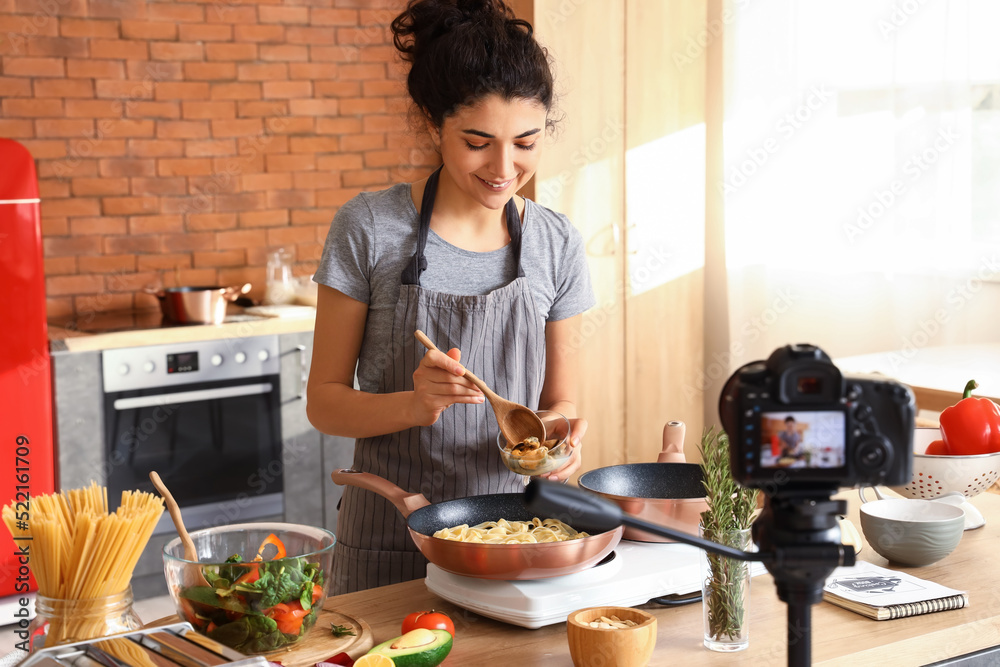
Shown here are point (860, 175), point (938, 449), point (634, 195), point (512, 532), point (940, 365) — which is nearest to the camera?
point (512, 532)

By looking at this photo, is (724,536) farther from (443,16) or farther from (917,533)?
(443,16)

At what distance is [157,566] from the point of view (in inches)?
133

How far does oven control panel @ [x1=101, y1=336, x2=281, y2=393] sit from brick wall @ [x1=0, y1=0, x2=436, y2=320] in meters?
0.58

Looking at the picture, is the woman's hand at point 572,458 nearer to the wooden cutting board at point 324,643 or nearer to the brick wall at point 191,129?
the wooden cutting board at point 324,643

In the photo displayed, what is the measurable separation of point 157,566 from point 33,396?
751mm

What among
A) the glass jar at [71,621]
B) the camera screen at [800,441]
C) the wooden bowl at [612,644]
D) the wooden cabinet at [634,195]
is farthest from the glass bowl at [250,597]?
the wooden cabinet at [634,195]

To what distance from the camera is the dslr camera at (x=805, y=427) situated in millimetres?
726

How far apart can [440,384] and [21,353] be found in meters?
2.07

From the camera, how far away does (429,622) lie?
116 centimetres

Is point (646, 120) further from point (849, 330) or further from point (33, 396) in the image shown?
point (33, 396)

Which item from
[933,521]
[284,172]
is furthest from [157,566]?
[933,521]

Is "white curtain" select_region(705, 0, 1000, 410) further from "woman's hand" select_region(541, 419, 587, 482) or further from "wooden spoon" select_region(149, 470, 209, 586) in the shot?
"wooden spoon" select_region(149, 470, 209, 586)

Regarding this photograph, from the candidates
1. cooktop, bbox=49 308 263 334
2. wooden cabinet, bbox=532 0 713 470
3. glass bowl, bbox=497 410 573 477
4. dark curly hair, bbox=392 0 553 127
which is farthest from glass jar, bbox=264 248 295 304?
glass bowl, bbox=497 410 573 477

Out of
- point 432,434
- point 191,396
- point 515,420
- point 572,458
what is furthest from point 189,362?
point 572,458
